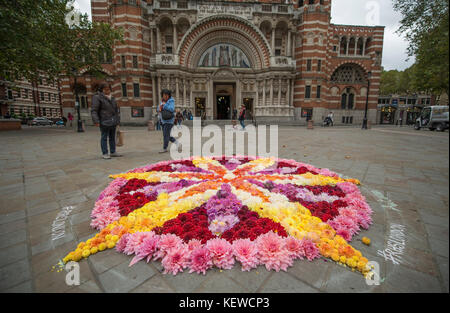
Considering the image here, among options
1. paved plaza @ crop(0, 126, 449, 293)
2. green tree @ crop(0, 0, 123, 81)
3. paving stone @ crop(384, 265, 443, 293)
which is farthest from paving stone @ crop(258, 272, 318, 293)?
green tree @ crop(0, 0, 123, 81)

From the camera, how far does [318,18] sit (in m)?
24.7

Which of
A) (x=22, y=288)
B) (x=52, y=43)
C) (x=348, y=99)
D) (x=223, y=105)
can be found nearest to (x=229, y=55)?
(x=223, y=105)

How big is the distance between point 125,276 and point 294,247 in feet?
5.08

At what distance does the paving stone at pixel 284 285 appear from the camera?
1.60 meters

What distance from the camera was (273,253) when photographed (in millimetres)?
1897

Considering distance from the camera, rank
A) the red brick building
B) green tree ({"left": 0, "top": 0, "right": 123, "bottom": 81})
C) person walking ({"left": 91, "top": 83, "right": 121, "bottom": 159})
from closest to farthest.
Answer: person walking ({"left": 91, "top": 83, "right": 121, "bottom": 159}) → green tree ({"left": 0, "top": 0, "right": 123, "bottom": 81}) → the red brick building

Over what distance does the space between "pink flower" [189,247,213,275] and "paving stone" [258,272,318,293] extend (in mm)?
479

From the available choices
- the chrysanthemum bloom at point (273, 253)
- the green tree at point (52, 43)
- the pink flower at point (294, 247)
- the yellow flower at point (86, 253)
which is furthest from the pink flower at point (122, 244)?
the green tree at point (52, 43)

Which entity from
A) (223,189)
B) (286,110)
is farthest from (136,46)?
(223,189)

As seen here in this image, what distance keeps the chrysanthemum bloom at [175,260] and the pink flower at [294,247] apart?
973 millimetres

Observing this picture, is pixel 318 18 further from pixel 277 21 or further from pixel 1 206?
pixel 1 206

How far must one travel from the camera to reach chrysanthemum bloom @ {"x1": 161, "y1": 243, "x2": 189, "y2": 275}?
177cm

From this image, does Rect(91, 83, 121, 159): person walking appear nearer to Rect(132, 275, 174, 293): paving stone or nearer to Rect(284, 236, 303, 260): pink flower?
Rect(132, 275, 174, 293): paving stone

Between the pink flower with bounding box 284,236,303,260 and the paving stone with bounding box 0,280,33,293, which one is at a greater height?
the pink flower with bounding box 284,236,303,260
